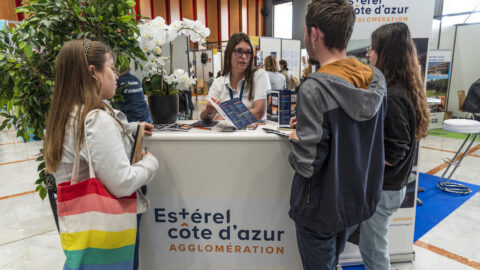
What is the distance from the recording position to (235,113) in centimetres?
171

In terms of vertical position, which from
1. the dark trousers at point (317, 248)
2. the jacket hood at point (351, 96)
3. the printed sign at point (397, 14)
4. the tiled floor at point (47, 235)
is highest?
the printed sign at point (397, 14)

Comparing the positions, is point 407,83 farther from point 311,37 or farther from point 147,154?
point 147,154

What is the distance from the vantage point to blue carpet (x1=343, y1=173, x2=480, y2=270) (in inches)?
113

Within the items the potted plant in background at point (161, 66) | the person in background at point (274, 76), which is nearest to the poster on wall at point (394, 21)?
the potted plant in background at point (161, 66)

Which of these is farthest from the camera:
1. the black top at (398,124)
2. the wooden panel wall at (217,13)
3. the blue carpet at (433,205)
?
the wooden panel wall at (217,13)

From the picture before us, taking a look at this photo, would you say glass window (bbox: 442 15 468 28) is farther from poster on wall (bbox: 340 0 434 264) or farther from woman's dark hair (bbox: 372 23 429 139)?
woman's dark hair (bbox: 372 23 429 139)

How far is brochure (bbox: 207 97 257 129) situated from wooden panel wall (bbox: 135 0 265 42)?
10612 mm

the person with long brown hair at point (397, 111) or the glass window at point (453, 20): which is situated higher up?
the glass window at point (453, 20)

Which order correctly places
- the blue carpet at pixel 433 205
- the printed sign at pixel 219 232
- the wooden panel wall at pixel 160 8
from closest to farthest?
the printed sign at pixel 219 232
the blue carpet at pixel 433 205
the wooden panel wall at pixel 160 8

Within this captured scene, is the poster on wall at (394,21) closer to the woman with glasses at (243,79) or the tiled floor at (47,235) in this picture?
the tiled floor at (47,235)

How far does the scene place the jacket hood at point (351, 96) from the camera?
1077 millimetres

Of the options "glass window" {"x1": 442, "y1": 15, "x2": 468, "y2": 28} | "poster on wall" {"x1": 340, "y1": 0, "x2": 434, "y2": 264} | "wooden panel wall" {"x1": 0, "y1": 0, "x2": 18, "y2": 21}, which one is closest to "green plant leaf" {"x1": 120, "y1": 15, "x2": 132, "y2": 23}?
"poster on wall" {"x1": 340, "y1": 0, "x2": 434, "y2": 264}

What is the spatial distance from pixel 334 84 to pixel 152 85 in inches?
45.6

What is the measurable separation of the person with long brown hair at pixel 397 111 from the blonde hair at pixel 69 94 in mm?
1263
